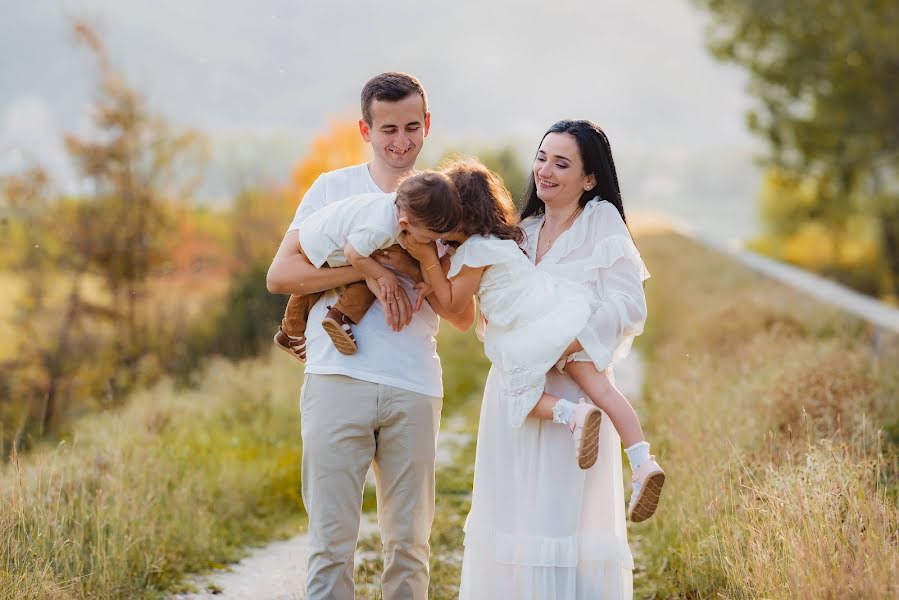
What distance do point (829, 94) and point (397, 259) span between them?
692 inches

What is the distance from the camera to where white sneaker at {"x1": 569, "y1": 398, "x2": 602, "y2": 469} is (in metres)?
3.20

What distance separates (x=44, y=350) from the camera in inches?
478

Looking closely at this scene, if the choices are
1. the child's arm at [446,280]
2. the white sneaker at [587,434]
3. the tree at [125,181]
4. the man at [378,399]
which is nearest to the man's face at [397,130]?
the man at [378,399]

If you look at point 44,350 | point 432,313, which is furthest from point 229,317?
point 432,313

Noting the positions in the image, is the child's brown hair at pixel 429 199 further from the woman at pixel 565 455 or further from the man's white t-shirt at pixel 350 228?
the woman at pixel 565 455

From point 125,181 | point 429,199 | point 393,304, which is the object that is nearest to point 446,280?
point 393,304

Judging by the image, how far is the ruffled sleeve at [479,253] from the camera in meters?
3.31

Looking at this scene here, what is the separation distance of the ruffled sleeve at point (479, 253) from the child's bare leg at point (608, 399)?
0.47 metres

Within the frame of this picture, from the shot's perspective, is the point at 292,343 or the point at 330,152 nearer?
the point at 292,343

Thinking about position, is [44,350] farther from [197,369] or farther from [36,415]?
[197,369]

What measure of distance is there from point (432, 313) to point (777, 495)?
158 centimetres

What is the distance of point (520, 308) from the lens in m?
3.39

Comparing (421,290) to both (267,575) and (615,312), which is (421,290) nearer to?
(615,312)

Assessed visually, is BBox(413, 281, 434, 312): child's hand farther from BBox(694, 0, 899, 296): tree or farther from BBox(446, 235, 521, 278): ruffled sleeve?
BBox(694, 0, 899, 296): tree
